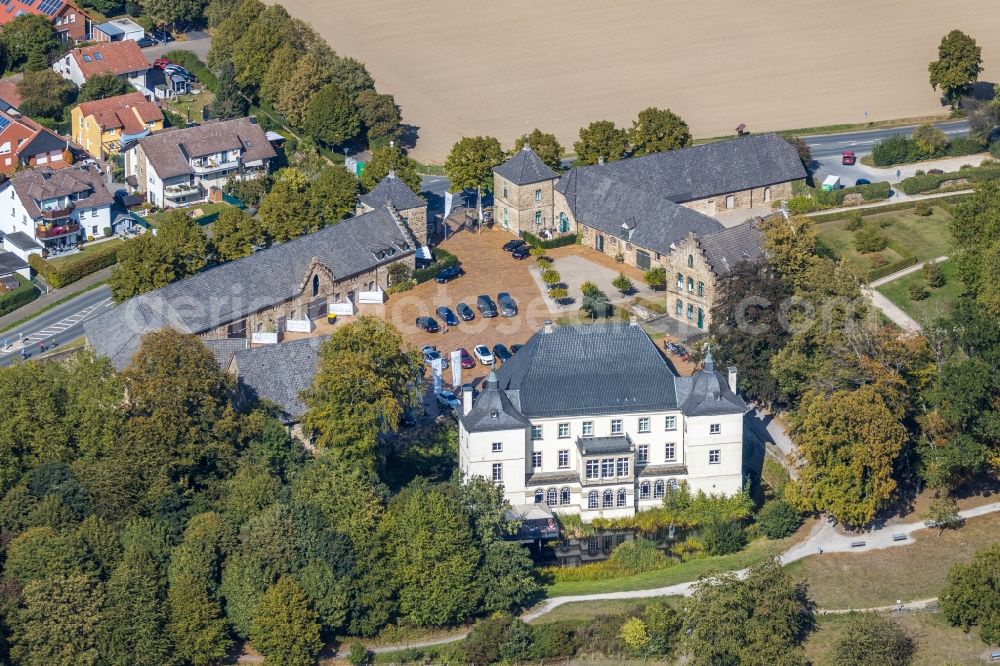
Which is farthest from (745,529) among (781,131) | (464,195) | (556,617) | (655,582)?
(781,131)

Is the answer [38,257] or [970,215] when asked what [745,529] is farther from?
[38,257]

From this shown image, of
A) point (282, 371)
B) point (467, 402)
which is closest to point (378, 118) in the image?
point (282, 371)

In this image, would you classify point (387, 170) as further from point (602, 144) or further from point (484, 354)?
point (484, 354)

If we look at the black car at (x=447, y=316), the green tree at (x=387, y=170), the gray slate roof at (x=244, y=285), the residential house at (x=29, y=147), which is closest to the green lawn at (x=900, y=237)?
the black car at (x=447, y=316)

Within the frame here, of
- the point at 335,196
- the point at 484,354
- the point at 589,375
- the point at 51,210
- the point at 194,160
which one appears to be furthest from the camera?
the point at 194,160

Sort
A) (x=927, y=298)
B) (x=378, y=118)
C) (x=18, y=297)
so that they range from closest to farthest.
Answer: (x=927, y=298) → (x=18, y=297) → (x=378, y=118)
